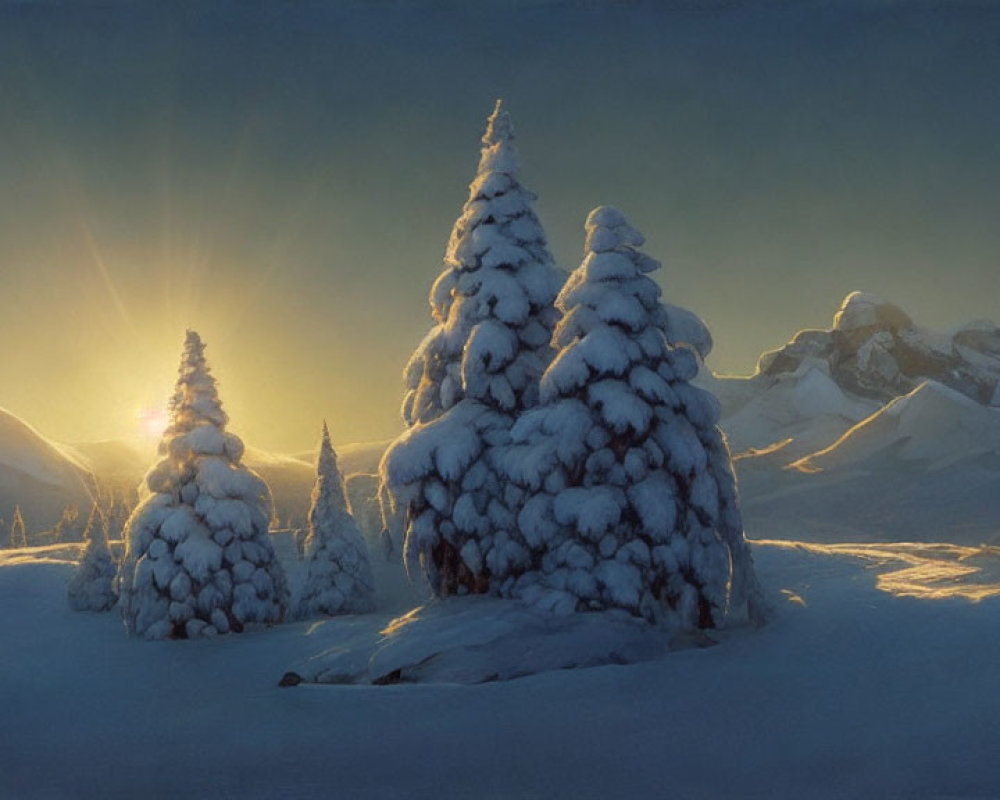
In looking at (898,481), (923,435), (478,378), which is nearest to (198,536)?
(478,378)

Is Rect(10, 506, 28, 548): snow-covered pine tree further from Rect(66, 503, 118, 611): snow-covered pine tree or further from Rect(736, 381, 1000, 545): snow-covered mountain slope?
Rect(736, 381, 1000, 545): snow-covered mountain slope

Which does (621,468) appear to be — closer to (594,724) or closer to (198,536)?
(594,724)

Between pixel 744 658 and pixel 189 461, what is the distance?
16762 millimetres

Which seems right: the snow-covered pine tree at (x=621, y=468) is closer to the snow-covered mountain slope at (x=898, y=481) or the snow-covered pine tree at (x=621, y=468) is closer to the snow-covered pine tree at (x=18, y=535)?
the snow-covered mountain slope at (x=898, y=481)

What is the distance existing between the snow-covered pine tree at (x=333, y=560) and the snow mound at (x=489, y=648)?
1651cm

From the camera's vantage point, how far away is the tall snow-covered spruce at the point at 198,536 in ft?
77.9

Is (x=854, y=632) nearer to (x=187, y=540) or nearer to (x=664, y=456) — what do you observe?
(x=664, y=456)

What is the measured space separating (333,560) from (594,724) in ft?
77.4

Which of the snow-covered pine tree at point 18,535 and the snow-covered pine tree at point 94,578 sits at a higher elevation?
the snow-covered pine tree at point 18,535

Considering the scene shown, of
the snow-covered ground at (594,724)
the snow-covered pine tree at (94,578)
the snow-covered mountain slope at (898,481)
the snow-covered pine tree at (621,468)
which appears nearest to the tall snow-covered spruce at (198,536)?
the snow-covered pine tree at (94,578)

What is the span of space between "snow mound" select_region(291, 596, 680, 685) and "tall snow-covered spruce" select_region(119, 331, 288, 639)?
768 centimetres

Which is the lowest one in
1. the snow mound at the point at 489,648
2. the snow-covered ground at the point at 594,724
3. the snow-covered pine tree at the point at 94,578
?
the snow-covered ground at the point at 594,724

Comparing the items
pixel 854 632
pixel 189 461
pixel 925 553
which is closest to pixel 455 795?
pixel 854 632

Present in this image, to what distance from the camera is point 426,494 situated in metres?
20.7
